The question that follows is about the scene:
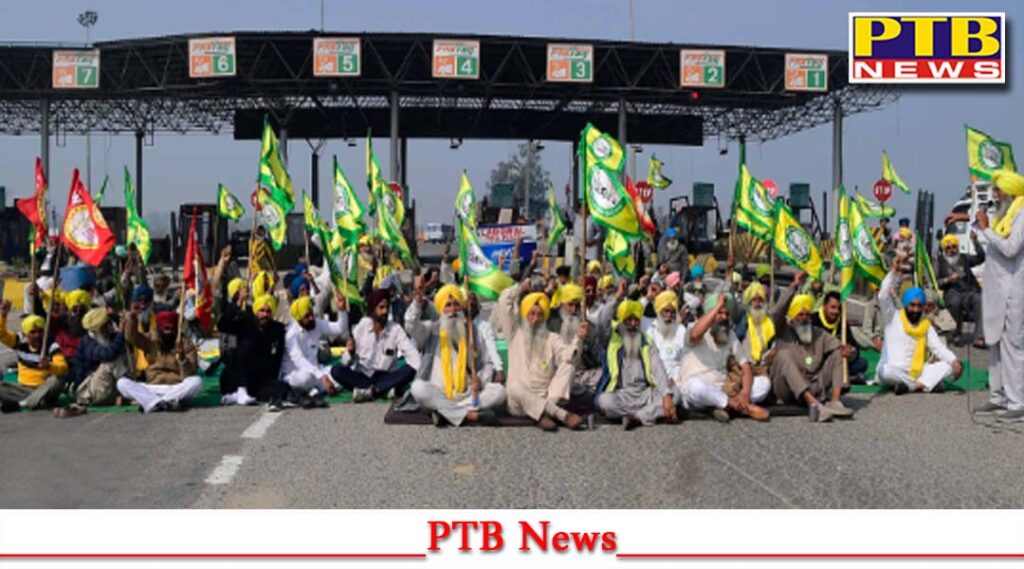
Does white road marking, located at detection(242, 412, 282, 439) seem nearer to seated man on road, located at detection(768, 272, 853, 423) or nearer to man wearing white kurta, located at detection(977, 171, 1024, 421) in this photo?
seated man on road, located at detection(768, 272, 853, 423)

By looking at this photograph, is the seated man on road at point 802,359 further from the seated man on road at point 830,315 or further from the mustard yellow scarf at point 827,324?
the mustard yellow scarf at point 827,324

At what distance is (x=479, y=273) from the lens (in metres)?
9.59

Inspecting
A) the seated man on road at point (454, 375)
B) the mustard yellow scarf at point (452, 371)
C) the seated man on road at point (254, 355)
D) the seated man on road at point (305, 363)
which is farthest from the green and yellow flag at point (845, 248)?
the seated man on road at point (254, 355)

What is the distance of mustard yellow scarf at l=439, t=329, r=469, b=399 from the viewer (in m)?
9.00

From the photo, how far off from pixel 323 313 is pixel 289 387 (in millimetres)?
2919

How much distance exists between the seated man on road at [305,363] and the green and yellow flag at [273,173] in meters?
3.36

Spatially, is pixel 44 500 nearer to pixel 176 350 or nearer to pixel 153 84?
A: pixel 176 350

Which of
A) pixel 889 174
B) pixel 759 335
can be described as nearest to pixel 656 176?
pixel 889 174

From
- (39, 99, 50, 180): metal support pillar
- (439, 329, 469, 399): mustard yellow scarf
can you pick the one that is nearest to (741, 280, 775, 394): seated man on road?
(439, 329, 469, 399): mustard yellow scarf

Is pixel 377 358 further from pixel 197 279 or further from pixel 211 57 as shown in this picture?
pixel 211 57

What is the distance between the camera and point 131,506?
6.34 metres

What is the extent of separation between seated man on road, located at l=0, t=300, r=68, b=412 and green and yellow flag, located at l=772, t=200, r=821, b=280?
6.70 meters

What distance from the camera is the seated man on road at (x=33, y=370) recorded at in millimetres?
9827

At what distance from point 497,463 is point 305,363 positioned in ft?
10.9
